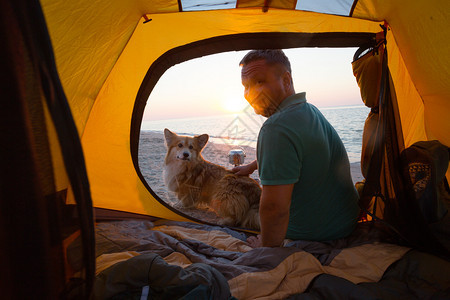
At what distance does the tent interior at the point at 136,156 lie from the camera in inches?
19.7

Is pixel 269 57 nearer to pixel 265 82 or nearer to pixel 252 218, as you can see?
pixel 265 82

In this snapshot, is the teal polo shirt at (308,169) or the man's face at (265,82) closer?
the teal polo shirt at (308,169)

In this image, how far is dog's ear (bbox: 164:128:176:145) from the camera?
412 centimetres

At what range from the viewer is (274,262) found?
1.09 metres

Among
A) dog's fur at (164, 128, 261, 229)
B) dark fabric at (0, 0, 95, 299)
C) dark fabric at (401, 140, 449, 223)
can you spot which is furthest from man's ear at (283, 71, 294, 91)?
dog's fur at (164, 128, 261, 229)

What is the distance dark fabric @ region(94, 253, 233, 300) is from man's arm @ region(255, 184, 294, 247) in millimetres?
350

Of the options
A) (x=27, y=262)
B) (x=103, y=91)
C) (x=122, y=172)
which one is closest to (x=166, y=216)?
(x=122, y=172)

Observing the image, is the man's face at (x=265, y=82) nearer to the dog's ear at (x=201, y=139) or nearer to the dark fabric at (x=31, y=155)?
the dark fabric at (x=31, y=155)

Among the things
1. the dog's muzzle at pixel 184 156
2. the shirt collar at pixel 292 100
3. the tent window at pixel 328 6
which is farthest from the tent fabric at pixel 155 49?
the dog's muzzle at pixel 184 156

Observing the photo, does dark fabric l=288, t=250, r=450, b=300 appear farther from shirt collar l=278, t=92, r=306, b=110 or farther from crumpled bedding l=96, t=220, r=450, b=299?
shirt collar l=278, t=92, r=306, b=110

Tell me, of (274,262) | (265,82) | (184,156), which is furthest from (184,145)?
(274,262)

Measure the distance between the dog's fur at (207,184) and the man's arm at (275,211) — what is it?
138cm

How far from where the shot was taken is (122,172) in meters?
2.31

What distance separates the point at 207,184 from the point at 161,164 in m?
2.13
